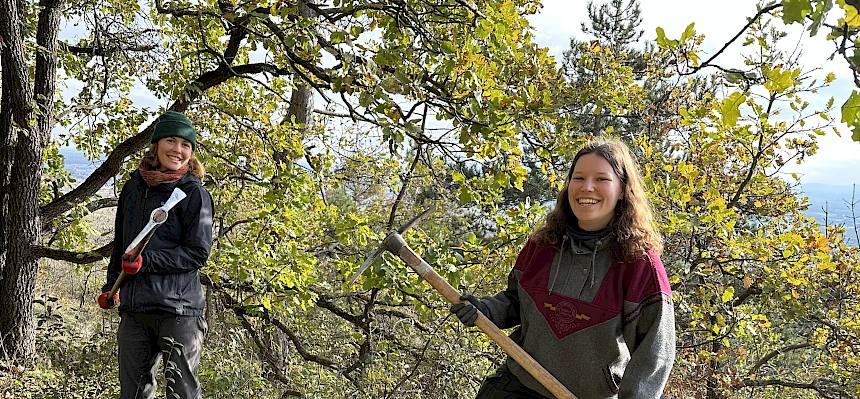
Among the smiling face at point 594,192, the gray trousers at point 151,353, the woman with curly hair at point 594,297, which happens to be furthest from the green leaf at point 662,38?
the gray trousers at point 151,353

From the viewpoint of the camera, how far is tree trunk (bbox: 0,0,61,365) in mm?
5918

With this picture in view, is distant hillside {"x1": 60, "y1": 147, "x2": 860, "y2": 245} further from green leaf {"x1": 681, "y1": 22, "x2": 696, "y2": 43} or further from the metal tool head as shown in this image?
the metal tool head

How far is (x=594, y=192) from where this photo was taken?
91.7 inches

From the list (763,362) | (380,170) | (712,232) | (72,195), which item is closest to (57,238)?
(72,195)

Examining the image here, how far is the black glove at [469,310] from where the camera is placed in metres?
2.42

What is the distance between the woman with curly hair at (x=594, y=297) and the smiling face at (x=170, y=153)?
1479 mm

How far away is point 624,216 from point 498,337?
23.6 inches

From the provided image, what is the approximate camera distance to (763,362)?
970 cm

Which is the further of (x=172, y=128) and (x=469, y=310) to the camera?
(x=172, y=128)

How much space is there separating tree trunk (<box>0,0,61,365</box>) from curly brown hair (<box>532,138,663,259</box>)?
5.18 metres

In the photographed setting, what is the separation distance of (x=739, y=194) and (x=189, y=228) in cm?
532

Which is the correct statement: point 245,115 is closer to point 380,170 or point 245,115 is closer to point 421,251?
point 380,170

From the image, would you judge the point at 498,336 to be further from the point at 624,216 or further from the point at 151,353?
the point at 151,353

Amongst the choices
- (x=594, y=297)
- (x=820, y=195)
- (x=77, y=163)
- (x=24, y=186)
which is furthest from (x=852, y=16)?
(x=820, y=195)
